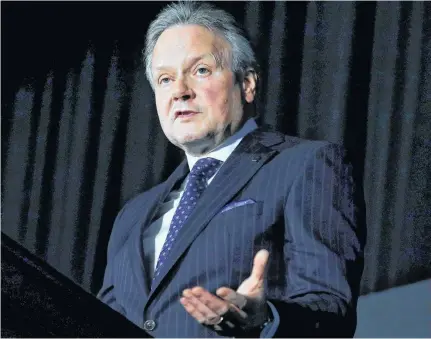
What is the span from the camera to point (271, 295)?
1324 millimetres

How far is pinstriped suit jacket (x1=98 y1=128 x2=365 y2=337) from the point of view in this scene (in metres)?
1.28

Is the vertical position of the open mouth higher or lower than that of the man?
higher

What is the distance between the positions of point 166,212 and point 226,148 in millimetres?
179

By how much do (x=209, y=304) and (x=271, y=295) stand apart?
1.46 ft

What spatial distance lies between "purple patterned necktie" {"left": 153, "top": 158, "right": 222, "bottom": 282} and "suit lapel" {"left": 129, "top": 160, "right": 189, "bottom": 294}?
1.3 inches

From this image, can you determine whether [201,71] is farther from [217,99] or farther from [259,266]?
[259,266]

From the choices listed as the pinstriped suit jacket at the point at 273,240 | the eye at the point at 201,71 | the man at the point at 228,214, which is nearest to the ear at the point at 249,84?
the man at the point at 228,214

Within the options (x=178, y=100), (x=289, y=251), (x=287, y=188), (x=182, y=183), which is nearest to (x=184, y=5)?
(x=178, y=100)

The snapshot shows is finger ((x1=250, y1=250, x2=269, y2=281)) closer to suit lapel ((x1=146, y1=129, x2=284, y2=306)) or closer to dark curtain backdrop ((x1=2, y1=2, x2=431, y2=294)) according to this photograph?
suit lapel ((x1=146, y1=129, x2=284, y2=306))

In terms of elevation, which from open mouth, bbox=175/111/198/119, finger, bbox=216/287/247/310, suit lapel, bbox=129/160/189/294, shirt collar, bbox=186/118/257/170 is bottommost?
suit lapel, bbox=129/160/189/294

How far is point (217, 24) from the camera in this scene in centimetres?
163

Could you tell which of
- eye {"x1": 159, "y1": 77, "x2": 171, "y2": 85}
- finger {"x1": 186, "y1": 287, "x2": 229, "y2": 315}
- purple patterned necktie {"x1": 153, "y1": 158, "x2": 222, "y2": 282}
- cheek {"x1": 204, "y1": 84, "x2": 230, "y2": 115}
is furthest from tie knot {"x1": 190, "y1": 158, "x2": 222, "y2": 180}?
finger {"x1": 186, "y1": 287, "x2": 229, "y2": 315}

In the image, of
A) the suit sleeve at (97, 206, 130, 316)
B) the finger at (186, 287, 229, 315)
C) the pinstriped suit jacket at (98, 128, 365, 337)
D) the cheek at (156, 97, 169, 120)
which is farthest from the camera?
the cheek at (156, 97, 169, 120)

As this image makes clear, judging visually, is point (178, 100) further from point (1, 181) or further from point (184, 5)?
point (1, 181)
